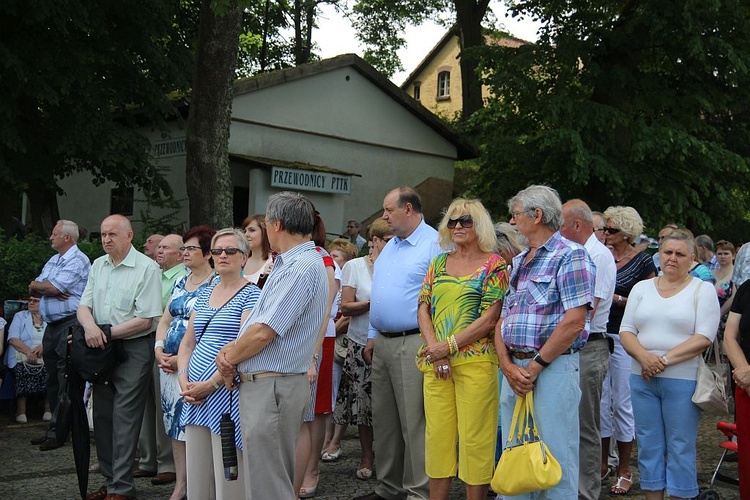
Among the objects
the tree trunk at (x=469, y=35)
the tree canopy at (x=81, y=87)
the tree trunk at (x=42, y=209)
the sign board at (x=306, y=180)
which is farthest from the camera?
the tree trunk at (x=469, y=35)

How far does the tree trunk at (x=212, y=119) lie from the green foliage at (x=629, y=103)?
6582 mm

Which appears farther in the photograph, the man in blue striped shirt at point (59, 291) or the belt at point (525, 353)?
the man in blue striped shirt at point (59, 291)

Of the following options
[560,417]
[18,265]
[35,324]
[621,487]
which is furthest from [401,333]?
[18,265]

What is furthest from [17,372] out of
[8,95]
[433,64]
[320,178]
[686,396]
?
[433,64]

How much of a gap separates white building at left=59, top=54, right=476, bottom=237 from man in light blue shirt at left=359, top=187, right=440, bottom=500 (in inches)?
519

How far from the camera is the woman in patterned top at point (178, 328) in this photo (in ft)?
20.4

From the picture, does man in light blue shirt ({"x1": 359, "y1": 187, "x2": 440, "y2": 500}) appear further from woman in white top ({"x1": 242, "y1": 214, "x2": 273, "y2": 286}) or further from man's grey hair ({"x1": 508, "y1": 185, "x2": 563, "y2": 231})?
man's grey hair ({"x1": 508, "y1": 185, "x2": 563, "y2": 231})

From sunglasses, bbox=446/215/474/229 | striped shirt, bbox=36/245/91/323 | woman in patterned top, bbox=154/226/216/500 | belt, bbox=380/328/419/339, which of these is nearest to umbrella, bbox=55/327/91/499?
woman in patterned top, bbox=154/226/216/500

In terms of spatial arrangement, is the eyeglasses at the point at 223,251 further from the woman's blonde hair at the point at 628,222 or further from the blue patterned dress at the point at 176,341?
the woman's blonde hair at the point at 628,222

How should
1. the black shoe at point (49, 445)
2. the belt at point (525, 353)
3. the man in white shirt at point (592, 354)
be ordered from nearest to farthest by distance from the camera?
the belt at point (525, 353) < the man in white shirt at point (592, 354) < the black shoe at point (49, 445)

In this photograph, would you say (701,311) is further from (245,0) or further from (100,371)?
(245,0)

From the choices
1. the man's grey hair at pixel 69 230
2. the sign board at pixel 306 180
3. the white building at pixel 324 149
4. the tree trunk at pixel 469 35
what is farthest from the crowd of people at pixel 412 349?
the tree trunk at pixel 469 35

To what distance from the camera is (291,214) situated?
4.89 m

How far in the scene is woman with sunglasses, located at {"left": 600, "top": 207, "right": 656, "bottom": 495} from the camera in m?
7.04
